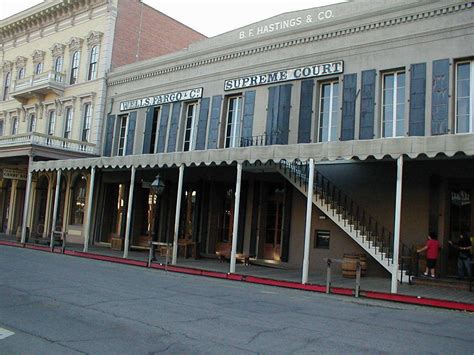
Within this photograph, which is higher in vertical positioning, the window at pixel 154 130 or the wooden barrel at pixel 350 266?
the window at pixel 154 130

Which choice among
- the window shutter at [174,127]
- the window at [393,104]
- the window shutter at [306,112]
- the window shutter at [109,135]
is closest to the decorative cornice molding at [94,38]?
the window shutter at [109,135]

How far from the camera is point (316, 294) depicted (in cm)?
1235

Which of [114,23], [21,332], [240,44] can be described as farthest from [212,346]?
[114,23]

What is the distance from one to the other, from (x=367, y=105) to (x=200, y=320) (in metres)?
10.6

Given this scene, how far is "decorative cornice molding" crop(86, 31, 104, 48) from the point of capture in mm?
27859

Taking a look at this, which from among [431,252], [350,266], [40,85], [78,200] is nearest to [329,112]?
[350,266]

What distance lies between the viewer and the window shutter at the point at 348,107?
16688 mm

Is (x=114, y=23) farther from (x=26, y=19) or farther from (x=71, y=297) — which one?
(x=71, y=297)

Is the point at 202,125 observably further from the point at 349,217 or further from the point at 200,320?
the point at 200,320

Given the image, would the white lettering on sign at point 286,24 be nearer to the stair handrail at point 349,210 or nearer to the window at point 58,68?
the stair handrail at point 349,210

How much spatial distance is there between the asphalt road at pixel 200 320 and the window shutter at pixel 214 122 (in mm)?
8927

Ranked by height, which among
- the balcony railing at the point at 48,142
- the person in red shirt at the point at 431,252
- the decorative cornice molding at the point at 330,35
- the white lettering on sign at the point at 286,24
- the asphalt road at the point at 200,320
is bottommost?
the asphalt road at the point at 200,320

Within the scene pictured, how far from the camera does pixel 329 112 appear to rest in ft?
58.4

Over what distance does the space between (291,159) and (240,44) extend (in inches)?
333
